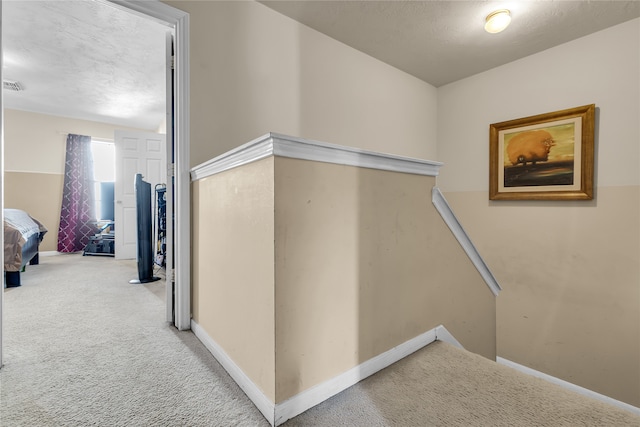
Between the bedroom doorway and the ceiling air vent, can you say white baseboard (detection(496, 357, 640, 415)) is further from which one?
the ceiling air vent

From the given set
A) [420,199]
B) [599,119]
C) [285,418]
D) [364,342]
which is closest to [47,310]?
[285,418]

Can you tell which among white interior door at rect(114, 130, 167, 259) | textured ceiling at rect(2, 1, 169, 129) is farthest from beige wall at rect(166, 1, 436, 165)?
white interior door at rect(114, 130, 167, 259)

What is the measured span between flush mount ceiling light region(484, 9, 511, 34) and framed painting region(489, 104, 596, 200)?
1097 millimetres

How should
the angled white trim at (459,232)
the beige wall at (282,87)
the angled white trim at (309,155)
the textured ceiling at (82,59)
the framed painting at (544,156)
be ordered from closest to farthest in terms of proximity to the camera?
the angled white trim at (309,155)
the angled white trim at (459,232)
the beige wall at (282,87)
the textured ceiling at (82,59)
the framed painting at (544,156)

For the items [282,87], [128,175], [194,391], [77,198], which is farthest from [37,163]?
[194,391]

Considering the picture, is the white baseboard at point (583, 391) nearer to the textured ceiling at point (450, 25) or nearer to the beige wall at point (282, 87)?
the beige wall at point (282, 87)

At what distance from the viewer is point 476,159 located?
331cm

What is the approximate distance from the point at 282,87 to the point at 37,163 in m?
5.21

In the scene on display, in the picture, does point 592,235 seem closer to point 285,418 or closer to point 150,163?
point 285,418

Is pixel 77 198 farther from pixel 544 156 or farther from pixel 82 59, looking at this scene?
pixel 544 156

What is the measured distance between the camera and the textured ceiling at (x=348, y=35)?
2.21m

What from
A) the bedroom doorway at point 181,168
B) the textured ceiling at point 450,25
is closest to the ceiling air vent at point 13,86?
the bedroom doorway at point 181,168

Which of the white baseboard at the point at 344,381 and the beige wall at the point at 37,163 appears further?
the beige wall at the point at 37,163

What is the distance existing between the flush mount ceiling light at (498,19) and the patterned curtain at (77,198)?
635 centimetres
